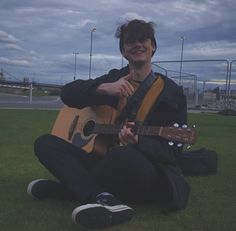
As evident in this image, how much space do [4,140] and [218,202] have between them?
4999mm

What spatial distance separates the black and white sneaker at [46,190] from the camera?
4258 mm

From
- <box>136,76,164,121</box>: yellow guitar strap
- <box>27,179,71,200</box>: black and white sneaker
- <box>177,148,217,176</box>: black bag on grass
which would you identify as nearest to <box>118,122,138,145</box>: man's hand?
<box>136,76,164,121</box>: yellow guitar strap

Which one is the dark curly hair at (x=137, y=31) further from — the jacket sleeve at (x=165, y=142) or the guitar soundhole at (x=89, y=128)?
the guitar soundhole at (x=89, y=128)

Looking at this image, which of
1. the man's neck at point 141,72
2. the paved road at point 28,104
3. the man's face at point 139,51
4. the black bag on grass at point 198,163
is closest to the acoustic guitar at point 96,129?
the man's neck at point 141,72

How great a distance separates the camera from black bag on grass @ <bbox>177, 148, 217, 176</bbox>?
5613 millimetres

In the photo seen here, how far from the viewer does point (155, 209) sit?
4.04 m

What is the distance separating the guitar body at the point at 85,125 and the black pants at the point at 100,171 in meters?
0.10

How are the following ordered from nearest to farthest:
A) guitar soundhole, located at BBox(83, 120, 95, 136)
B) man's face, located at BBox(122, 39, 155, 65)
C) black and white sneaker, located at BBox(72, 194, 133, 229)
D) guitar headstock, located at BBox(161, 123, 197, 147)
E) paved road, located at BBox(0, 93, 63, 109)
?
black and white sneaker, located at BBox(72, 194, 133, 229), guitar headstock, located at BBox(161, 123, 197, 147), man's face, located at BBox(122, 39, 155, 65), guitar soundhole, located at BBox(83, 120, 95, 136), paved road, located at BBox(0, 93, 63, 109)

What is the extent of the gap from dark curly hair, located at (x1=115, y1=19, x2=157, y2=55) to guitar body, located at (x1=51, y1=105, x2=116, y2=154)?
1.96 ft

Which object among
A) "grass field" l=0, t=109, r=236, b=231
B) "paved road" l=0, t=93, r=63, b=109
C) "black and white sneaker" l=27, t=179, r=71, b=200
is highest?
"black and white sneaker" l=27, t=179, r=71, b=200

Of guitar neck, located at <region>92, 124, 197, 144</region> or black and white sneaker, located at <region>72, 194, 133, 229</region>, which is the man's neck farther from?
black and white sneaker, located at <region>72, 194, 133, 229</region>

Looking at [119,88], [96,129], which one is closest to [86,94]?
[96,129]

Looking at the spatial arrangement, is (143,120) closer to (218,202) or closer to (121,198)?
(121,198)

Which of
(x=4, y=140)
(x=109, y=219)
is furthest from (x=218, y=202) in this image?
(x=4, y=140)
